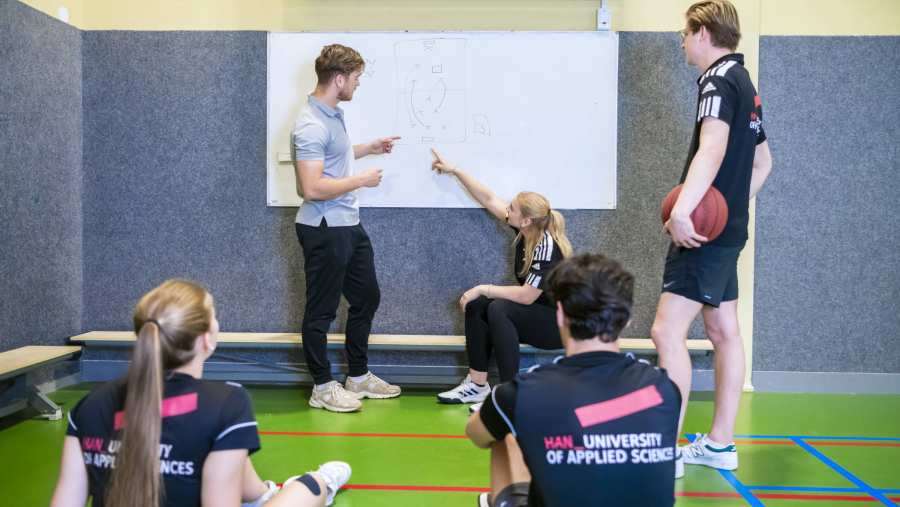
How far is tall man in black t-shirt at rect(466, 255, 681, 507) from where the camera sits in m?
1.31

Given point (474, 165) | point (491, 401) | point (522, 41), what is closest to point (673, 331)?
point (491, 401)

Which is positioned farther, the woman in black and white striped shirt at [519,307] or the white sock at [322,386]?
the white sock at [322,386]

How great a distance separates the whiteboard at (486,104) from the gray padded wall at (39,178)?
0.92 meters

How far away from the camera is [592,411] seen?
4.30 feet

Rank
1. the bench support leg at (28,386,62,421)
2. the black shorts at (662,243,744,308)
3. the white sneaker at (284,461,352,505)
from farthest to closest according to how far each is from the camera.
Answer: the bench support leg at (28,386,62,421), the black shorts at (662,243,744,308), the white sneaker at (284,461,352,505)

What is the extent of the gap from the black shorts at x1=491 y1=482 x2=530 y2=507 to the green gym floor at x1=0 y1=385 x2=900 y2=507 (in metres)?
0.70

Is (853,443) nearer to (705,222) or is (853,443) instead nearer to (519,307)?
(705,222)

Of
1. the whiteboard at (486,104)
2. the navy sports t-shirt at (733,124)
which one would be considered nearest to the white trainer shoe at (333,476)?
the navy sports t-shirt at (733,124)

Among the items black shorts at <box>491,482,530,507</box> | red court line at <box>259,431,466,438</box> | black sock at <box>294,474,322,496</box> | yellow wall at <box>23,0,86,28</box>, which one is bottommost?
red court line at <box>259,431,466,438</box>

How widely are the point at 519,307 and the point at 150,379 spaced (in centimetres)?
205

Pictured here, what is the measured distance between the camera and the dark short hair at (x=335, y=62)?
3.17 metres

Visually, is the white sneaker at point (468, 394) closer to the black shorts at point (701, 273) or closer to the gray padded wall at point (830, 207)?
the black shorts at point (701, 273)

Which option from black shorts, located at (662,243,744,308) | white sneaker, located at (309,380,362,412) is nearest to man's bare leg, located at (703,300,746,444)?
black shorts, located at (662,243,744,308)

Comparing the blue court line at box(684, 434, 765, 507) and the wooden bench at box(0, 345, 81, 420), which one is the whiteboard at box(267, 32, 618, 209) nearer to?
the wooden bench at box(0, 345, 81, 420)
